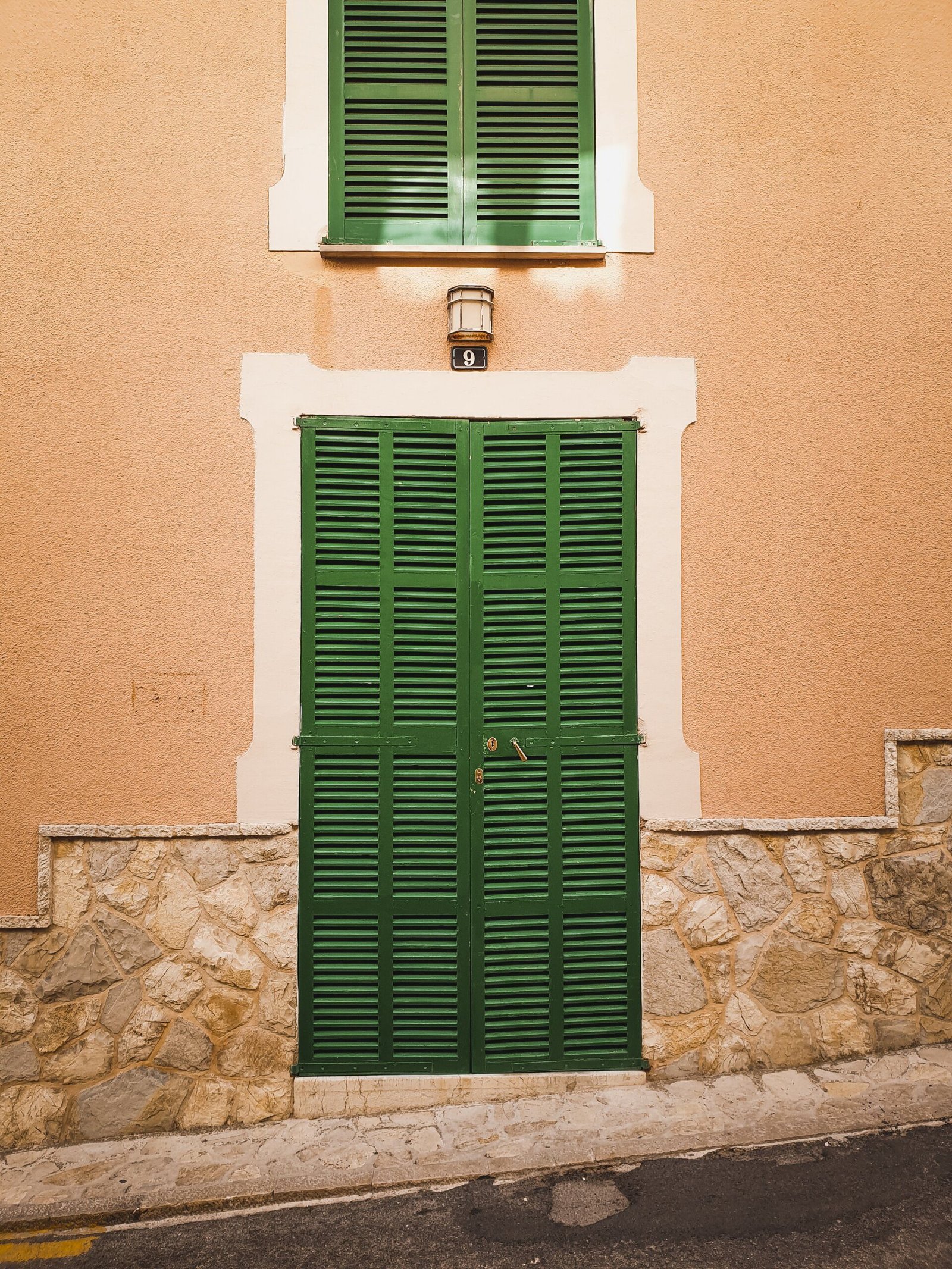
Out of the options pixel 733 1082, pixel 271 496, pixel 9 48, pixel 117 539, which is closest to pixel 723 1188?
pixel 733 1082

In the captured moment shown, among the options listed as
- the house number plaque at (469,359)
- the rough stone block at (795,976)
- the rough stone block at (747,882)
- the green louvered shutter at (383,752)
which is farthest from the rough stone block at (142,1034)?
the house number plaque at (469,359)

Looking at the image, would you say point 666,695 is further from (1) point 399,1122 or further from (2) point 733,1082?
(1) point 399,1122

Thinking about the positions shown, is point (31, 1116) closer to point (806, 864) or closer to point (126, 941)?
point (126, 941)

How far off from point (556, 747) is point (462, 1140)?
70.4 inches

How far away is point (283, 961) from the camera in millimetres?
4297

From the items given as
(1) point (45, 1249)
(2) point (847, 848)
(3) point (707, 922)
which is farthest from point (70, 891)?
(2) point (847, 848)

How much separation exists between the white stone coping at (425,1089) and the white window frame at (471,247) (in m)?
4.00

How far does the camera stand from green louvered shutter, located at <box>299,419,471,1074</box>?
4.33 m

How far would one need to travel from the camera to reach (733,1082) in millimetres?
4301

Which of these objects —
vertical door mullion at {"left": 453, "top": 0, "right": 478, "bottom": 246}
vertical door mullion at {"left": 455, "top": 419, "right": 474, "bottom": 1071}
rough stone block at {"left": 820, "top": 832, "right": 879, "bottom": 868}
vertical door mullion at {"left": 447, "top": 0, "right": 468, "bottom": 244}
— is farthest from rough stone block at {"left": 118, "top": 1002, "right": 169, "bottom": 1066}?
vertical door mullion at {"left": 447, "top": 0, "right": 468, "bottom": 244}

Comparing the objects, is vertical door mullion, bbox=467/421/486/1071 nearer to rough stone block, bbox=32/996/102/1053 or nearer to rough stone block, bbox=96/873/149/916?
rough stone block, bbox=96/873/149/916

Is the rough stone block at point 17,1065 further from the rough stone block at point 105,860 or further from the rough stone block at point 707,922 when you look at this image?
the rough stone block at point 707,922

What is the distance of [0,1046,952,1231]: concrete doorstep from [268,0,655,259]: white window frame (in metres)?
4.09

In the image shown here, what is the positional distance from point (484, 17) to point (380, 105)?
2.29 feet
